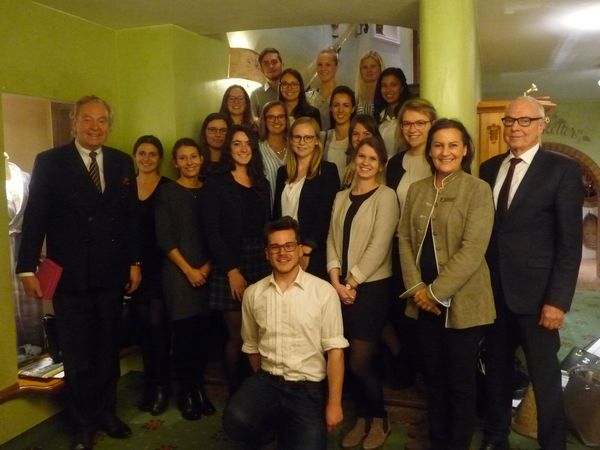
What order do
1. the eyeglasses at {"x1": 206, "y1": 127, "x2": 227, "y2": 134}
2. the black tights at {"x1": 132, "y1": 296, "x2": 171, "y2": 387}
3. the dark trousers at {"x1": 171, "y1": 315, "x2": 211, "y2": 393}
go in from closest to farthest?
1. the dark trousers at {"x1": 171, "y1": 315, "x2": 211, "y2": 393}
2. the black tights at {"x1": 132, "y1": 296, "x2": 171, "y2": 387}
3. the eyeglasses at {"x1": 206, "y1": 127, "x2": 227, "y2": 134}

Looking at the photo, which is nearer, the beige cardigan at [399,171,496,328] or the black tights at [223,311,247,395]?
the beige cardigan at [399,171,496,328]

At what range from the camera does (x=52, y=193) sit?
2.45 meters

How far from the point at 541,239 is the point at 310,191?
0.99 metres

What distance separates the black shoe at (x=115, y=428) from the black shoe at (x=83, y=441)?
12cm

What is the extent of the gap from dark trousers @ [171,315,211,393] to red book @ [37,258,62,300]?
2.01 feet

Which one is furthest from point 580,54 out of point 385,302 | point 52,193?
point 52,193

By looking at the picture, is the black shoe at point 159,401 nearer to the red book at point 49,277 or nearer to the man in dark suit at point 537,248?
the red book at point 49,277

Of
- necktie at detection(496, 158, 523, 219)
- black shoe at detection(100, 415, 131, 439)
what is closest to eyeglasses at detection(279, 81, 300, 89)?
necktie at detection(496, 158, 523, 219)

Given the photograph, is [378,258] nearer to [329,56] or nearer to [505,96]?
[329,56]

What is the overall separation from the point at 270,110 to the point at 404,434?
171cm

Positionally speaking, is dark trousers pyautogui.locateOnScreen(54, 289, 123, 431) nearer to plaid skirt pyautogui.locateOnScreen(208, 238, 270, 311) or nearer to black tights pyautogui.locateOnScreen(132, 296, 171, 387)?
black tights pyautogui.locateOnScreen(132, 296, 171, 387)

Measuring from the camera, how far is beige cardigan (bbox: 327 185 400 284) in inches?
92.4

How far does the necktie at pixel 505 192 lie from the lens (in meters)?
2.19

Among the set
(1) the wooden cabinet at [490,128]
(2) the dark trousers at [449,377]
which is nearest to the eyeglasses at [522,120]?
(2) the dark trousers at [449,377]
